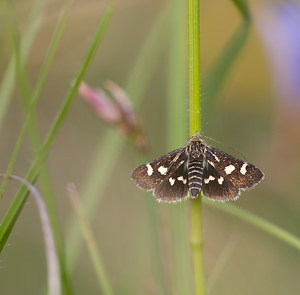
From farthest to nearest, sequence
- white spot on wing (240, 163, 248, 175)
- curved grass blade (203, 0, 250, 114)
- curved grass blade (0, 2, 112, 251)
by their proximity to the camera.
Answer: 1. curved grass blade (203, 0, 250, 114)
2. white spot on wing (240, 163, 248, 175)
3. curved grass blade (0, 2, 112, 251)

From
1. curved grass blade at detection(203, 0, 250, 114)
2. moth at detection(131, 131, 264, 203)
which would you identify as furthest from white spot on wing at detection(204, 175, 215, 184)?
curved grass blade at detection(203, 0, 250, 114)

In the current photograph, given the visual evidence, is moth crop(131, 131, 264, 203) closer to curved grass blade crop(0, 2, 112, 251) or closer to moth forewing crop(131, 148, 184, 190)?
moth forewing crop(131, 148, 184, 190)

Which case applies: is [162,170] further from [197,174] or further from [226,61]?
[226,61]

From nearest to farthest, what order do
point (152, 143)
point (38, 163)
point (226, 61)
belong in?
point (38, 163), point (226, 61), point (152, 143)

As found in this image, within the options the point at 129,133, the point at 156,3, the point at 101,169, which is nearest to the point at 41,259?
the point at 101,169

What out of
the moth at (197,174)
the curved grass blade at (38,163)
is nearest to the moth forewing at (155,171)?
the moth at (197,174)

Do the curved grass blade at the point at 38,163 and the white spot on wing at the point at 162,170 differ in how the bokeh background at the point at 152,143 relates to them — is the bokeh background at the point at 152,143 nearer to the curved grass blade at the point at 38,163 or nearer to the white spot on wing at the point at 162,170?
the white spot on wing at the point at 162,170

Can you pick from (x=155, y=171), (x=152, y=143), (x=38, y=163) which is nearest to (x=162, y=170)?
(x=155, y=171)
